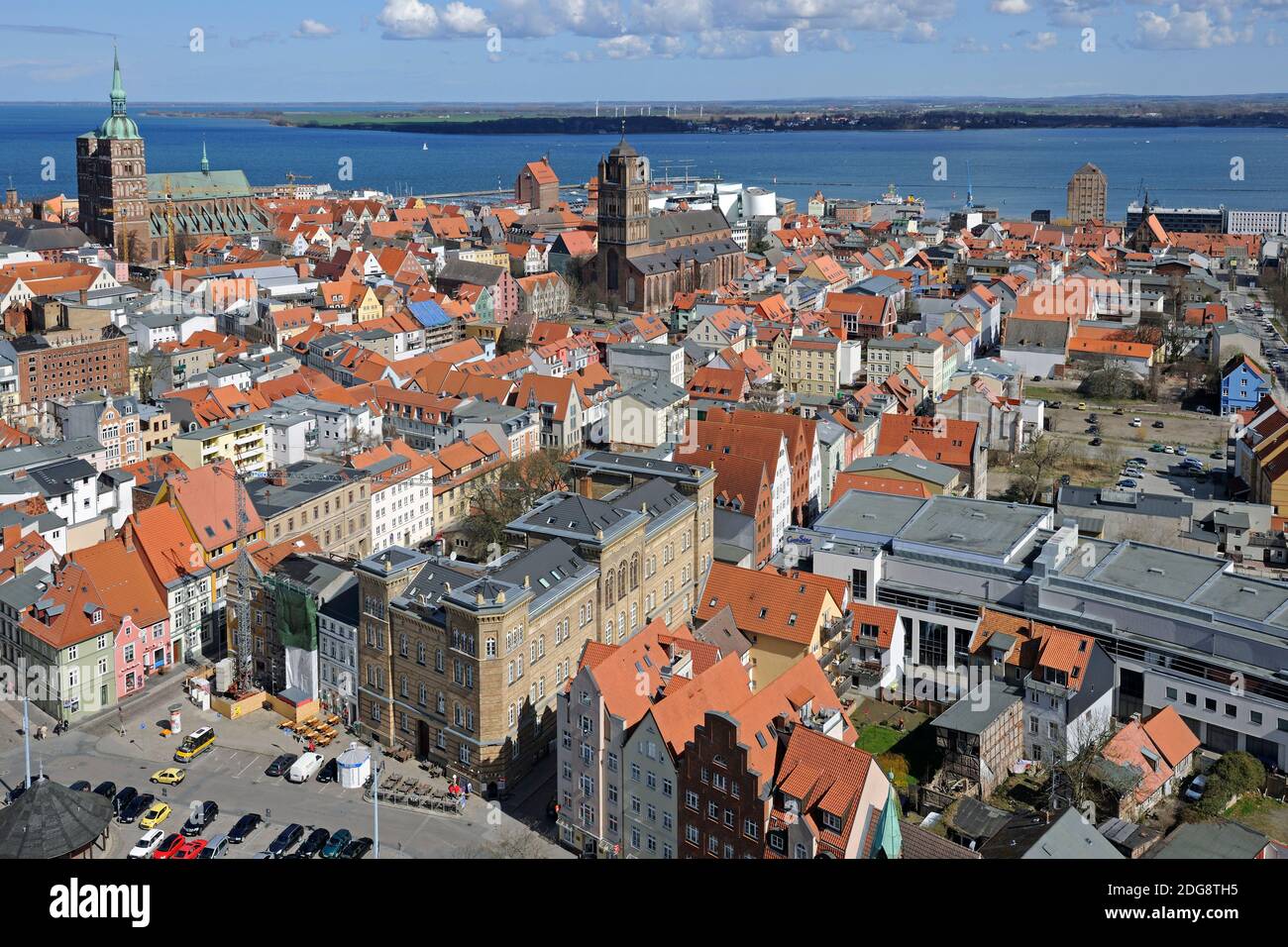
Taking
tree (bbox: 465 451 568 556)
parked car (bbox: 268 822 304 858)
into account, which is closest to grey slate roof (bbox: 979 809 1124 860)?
parked car (bbox: 268 822 304 858)

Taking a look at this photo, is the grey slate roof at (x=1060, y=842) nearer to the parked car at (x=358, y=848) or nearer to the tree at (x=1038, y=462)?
the parked car at (x=358, y=848)

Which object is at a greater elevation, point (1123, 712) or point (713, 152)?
point (713, 152)

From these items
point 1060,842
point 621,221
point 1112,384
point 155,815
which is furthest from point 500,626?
point 621,221

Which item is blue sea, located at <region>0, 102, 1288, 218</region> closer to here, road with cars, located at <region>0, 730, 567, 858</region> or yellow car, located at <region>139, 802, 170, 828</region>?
road with cars, located at <region>0, 730, 567, 858</region>
